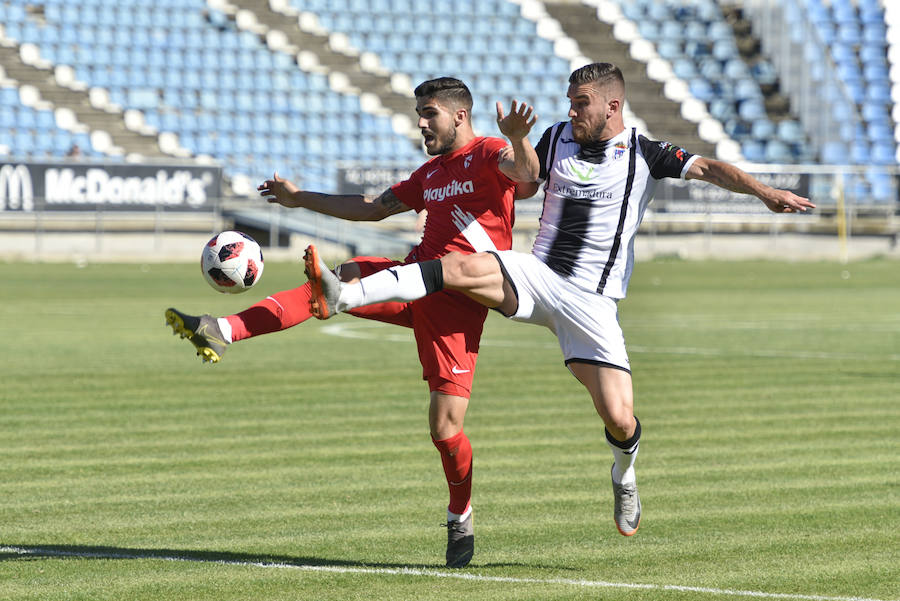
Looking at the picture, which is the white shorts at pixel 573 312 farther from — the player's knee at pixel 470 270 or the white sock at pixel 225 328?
the white sock at pixel 225 328

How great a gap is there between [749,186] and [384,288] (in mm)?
1779

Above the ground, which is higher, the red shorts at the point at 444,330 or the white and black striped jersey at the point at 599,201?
the white and black striped jersey at the point at 599,201

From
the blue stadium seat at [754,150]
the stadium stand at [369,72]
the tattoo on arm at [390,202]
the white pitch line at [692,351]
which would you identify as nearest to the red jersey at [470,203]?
the tattoo on arm at [390,202]

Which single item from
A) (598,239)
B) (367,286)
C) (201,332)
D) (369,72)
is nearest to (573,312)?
(598,239)

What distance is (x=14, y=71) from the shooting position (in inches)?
1474

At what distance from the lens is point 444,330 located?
21.2 ft

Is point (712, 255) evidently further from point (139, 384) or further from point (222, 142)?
point (139, 384)

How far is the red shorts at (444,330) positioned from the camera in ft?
21.0

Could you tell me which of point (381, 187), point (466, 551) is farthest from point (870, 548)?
point (381, 187)

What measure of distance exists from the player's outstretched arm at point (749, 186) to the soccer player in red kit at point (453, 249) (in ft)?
2.80

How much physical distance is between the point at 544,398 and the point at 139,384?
4064 millimetres

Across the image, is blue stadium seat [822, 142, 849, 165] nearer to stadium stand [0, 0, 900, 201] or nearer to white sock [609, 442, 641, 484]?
stadium stand [0, 0, 900, 201]


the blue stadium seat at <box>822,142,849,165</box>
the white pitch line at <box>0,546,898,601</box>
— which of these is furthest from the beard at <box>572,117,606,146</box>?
the blue stadium seat at <box>822,142,849,165</box>

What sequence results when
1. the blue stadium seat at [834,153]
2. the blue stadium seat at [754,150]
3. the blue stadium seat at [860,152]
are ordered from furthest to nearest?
1. the blue stadium seat at [860,152]
2. the blue stadium seat at [834,153]
3. the blue stadium seat at [754,150]
